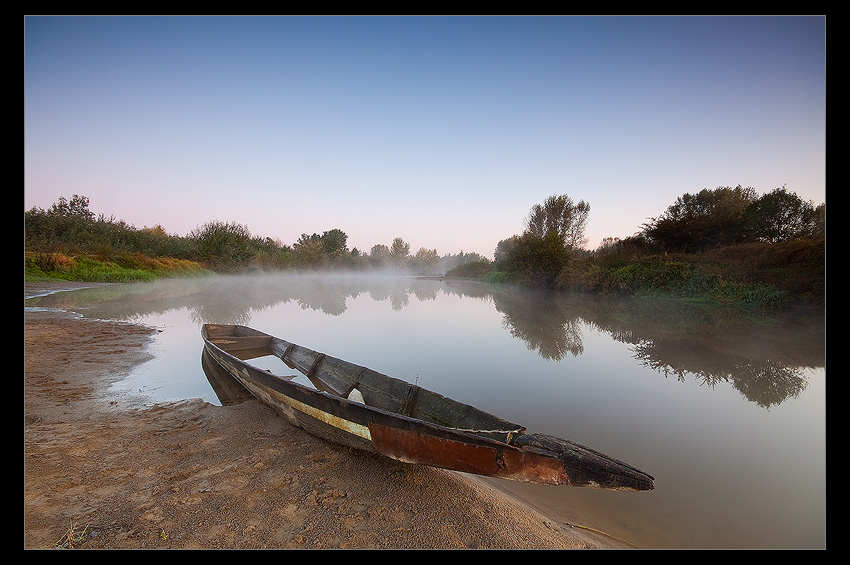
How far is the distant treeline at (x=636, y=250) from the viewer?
1302 centimetres

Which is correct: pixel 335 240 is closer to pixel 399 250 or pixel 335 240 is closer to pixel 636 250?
pixel 399 250

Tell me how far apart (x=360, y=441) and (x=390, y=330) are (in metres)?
6.99

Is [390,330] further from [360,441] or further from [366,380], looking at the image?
[360,441]

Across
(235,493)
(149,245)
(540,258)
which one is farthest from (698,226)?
(149,245)

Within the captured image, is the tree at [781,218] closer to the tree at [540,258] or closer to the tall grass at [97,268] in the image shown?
the tree at [540,258]

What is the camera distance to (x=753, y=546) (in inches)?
92.9

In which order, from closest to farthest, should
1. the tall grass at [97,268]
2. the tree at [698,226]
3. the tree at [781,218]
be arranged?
1. the tree at [781,218]
2. the tree at [698,226]
3. the tall grass at [97,268]

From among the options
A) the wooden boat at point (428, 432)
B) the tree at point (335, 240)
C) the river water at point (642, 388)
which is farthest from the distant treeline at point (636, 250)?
the tree at point (335, 240)

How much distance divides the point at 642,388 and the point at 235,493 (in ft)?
18.5

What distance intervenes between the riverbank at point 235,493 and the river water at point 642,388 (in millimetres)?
682

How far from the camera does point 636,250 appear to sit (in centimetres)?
2108

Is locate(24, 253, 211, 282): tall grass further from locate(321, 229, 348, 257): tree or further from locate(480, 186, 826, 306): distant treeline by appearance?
locate(321, 229, 348, 257): tree
